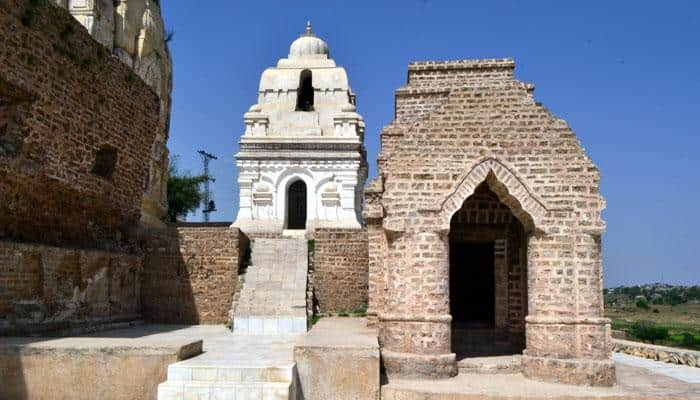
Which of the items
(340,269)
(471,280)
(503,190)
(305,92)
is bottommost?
(471,280)

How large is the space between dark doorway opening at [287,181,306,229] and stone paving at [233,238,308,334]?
810cm

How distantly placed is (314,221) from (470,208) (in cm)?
1403

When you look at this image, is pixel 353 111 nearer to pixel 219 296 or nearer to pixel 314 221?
pixel 314 221

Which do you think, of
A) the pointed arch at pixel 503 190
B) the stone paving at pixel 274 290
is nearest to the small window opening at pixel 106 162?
the stone paving at pixel 274 290

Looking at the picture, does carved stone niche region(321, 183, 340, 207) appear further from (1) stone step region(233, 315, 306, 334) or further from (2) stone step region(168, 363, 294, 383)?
(2) stone step region(168, 363, 294, 383)

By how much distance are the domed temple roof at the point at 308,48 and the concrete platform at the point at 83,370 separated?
22.3m

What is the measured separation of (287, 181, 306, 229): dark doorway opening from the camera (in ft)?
84.2

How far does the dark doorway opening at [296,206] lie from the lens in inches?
1011

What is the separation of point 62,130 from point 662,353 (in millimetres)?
11798

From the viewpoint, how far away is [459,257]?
1277 centimetres

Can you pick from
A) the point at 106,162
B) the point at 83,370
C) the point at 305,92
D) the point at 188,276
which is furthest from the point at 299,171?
the point at 83,370

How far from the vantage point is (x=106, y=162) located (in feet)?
46.2

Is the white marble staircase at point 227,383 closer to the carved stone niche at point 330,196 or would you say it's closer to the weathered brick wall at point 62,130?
the weathered brick wall at point 62,130

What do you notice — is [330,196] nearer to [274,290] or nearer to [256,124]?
[256,124]
